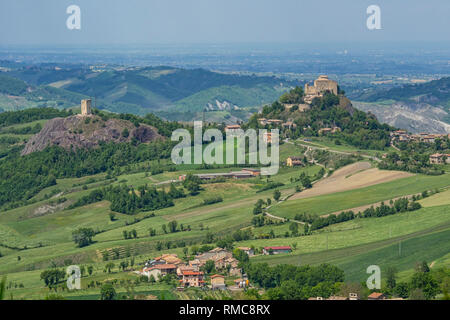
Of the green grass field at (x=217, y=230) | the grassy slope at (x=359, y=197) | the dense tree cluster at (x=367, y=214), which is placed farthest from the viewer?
the grassy slope at (x=359, y=197)

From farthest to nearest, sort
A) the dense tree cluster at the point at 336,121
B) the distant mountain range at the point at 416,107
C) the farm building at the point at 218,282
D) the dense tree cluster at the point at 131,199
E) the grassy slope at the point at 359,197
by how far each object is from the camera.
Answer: the distant mountain range at the point at 416,107 → the dense tree cluster at the point at 336,121 → the dense tree cluster at the point at 131,199 → the grassy slope at the point at 359,197 → the farm building at the point at 218,282

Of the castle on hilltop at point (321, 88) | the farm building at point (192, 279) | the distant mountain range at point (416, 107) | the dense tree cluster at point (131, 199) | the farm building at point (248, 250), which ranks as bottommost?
the distant mountain range at point (416, 107)

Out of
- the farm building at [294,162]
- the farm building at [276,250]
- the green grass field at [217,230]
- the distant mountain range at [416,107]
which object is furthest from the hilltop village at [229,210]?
the distant mountain range at [416,107]

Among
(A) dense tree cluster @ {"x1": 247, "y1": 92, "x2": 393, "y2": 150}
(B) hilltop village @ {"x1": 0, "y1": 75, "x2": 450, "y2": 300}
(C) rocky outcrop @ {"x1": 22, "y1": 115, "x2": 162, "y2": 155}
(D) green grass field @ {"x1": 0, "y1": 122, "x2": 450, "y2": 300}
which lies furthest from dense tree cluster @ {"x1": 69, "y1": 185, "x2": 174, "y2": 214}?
(A) dense tree cluster @ {"x1": 247, "y1": 92, "x2": 393, "y2": 150}

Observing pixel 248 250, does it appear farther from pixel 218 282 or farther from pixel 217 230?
pixel 217 230

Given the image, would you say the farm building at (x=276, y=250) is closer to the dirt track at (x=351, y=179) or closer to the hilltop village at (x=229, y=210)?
the hilltop village at (x=229, y=210)

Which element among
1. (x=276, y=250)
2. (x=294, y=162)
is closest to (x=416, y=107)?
(x=294, y=162)
